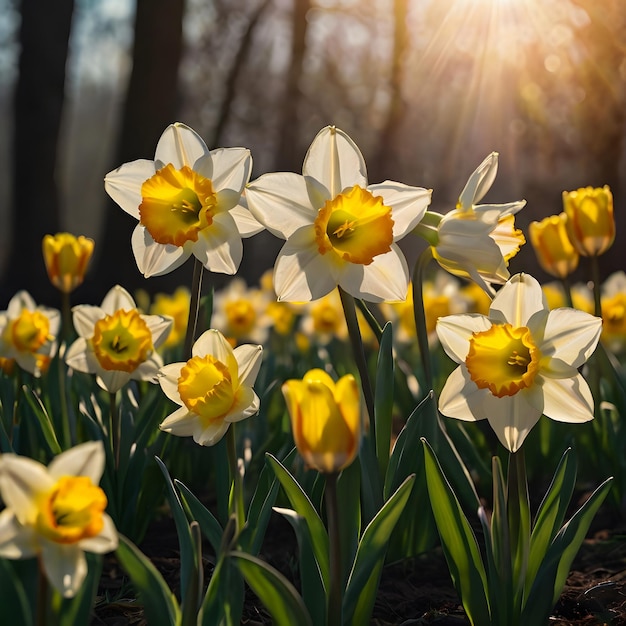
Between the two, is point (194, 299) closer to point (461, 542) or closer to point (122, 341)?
point (122, 341)

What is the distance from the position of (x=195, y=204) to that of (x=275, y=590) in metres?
→ 0.84

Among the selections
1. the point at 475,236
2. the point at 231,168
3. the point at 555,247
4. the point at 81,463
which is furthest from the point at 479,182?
the point at 81,463

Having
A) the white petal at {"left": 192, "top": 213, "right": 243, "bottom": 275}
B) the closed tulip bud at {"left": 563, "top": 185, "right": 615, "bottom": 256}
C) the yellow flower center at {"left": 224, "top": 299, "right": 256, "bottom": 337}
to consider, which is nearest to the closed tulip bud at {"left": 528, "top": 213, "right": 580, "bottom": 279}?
the closed tulip bud at {"left": 563, "top": 185, "right": 615, "bottom": 256}

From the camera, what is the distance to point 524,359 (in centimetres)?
132

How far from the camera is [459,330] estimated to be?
134 centimetres

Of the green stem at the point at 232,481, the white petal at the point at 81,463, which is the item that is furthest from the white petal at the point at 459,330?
the white petal at the point at 81,463

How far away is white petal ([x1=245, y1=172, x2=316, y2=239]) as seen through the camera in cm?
138

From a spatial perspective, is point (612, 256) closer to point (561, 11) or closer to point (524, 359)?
point (561, 11)

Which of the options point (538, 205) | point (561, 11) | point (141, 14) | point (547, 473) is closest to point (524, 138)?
point (538, 205)

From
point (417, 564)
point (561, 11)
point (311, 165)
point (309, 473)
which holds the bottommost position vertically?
point (417, 564)

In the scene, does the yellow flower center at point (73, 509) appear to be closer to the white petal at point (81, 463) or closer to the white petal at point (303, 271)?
the white petal at point (81, 463)

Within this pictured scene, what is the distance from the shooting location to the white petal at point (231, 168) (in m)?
1.50

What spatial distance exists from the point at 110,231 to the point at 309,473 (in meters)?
5.40

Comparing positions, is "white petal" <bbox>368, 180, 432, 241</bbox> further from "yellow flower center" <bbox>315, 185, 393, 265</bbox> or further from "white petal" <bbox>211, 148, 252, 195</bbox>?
"white petal" <bbox>211, 148, 252, 195</bbox>
